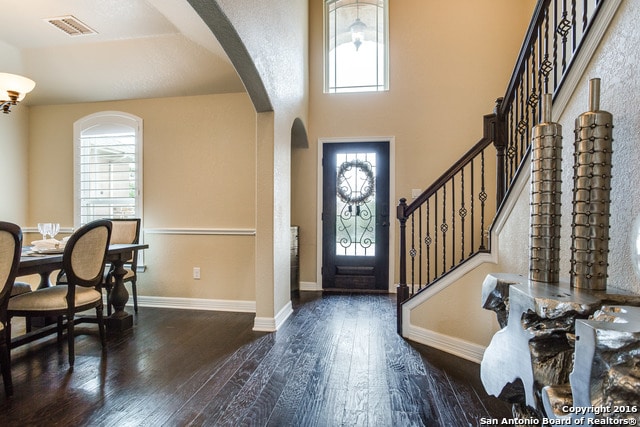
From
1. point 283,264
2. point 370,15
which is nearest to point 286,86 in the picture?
point 283,264

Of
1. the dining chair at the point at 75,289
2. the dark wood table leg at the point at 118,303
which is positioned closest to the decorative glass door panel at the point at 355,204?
the dark wood table leg at the point at 118,303

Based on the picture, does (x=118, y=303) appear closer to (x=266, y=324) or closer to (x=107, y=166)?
(x=266, y=324)

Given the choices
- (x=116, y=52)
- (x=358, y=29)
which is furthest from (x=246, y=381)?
(x=358, y=29)

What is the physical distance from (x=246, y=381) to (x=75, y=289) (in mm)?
1479

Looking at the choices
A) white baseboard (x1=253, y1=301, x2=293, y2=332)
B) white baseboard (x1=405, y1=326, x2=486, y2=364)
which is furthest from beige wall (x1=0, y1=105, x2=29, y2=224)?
white baseboard (x1=405, y1=326, x2=486, y2=364)

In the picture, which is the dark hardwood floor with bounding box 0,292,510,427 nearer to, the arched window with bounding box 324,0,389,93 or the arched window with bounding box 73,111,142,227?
the arched window with bounding box 73,111,142,227

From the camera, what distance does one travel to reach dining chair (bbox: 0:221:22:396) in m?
1.82

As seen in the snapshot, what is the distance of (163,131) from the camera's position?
374 centimetres

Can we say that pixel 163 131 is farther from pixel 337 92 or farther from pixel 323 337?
pixel 323 337

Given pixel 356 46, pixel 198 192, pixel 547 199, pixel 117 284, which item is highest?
pixel 356 46

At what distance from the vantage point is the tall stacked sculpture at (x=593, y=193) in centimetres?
108

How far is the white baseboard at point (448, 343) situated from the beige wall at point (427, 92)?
6.00 feet

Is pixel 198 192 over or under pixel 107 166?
under

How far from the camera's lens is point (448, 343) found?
2461 mm
